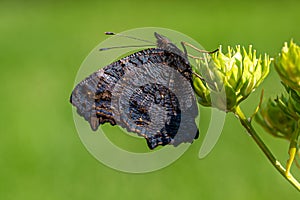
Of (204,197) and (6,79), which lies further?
(6,79)

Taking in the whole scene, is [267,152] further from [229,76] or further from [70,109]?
[70,109]

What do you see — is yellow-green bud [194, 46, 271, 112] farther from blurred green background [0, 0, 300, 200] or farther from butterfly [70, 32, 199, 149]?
blurred green background [0, 0, 300, 200]

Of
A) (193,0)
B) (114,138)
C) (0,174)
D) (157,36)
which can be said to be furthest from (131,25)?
(157,36)

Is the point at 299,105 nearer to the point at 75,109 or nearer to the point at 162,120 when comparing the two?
the point at 162,120

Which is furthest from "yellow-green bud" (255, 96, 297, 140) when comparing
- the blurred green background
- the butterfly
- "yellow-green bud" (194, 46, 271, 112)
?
the blurred green background

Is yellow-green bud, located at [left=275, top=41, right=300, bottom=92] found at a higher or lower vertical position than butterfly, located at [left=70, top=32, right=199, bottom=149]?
higher
